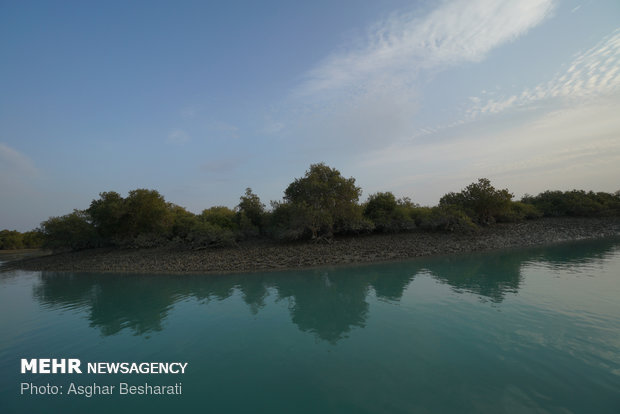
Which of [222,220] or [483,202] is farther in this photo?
[222,220]

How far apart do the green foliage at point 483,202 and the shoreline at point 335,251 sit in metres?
1.86

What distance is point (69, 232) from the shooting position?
40.6 meters

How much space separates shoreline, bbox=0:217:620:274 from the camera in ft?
76.1

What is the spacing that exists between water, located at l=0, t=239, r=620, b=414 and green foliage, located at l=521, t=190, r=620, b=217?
30.4 m

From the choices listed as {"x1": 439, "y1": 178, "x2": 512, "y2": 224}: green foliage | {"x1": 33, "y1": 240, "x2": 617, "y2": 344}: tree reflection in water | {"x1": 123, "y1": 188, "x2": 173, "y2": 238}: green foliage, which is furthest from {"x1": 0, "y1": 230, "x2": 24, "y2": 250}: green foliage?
{"x1": 439, "y1": 178, "x2": 512, "y2": 224}: green foliage

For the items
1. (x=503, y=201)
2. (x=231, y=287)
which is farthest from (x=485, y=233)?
(x=231, y=287)

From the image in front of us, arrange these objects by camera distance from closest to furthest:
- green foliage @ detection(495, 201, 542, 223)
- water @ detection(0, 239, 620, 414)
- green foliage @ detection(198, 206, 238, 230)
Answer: water @ detection(0, 239, 620, 414) < green foliage @ detection(495, 201, 542, 223) < green foliage @ detection(198, 206, 238, 230)

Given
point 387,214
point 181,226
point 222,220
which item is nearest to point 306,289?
point 387,214

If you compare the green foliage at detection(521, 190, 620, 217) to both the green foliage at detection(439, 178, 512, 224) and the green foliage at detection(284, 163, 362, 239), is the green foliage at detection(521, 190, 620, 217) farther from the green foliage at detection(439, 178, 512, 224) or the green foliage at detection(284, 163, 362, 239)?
the green foliage at detection(284, 163, 362, 239)

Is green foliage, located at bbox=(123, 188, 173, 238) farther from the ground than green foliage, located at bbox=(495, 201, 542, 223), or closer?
farther from the ground

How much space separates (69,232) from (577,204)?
251ft

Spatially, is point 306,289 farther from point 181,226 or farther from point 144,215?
point 144,215

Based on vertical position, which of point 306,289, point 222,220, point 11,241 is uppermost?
point 222,220

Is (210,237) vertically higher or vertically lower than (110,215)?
lower
